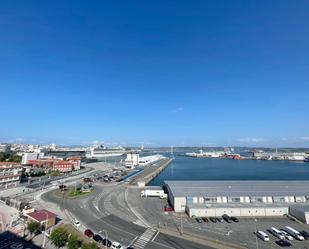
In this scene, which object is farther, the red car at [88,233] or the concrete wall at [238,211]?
the concrete wall at [238,211]

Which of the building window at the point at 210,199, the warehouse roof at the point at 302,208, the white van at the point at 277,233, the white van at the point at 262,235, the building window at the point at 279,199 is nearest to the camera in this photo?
the white van at the point at 262,235

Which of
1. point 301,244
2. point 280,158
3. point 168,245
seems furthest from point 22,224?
point 280,158

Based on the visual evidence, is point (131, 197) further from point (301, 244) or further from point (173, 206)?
point (301, 244)

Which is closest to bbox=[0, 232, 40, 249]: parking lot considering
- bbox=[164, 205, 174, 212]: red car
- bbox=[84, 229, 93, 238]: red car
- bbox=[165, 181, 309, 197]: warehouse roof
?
bbox=[84, 229, 93, 238]: red car

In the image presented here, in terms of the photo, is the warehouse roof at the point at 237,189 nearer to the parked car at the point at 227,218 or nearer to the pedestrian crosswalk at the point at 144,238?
the parked car at the point at 227,218

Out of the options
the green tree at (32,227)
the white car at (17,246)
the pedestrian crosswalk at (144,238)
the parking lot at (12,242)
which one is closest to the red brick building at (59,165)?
the parking lot at (12,242)
